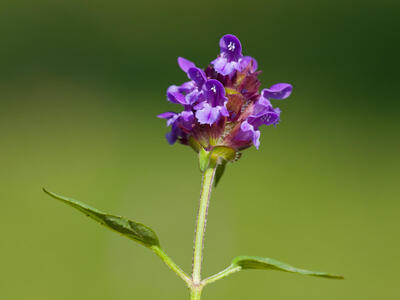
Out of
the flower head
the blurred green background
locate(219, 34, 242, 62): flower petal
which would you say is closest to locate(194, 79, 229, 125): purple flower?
the flower head

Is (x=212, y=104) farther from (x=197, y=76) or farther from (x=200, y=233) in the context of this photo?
(x=200, y=233)

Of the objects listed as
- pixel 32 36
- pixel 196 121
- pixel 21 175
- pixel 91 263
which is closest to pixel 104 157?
pixel 21 175

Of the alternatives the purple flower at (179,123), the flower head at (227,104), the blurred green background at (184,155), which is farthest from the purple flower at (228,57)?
the blurred green background at (184,155)

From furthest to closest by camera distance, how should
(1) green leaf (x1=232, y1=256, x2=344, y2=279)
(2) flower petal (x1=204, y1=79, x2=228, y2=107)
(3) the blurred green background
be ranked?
(3) the blurred green background → (2) flower petal (x1=204, y1=79, x2=228, y2=107) → (1) green leaf (x1=232, y1=256, x2=344, y2=279)

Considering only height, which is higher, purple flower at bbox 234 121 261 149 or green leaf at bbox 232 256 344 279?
purple flower at bbox 234 121 261 149

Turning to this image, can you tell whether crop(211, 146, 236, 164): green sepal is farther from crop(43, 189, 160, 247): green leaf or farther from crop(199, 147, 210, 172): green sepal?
crop(43, 189, 160, 247): green leaf

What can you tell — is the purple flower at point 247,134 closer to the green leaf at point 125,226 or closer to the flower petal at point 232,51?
the flower petal at point 232,51

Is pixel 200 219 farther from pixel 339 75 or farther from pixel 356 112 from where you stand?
pixel 339 75

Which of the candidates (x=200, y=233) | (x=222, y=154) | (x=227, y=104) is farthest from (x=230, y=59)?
(x=200, y=233)
